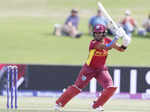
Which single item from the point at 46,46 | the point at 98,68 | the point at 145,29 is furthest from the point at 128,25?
the point at 98,68

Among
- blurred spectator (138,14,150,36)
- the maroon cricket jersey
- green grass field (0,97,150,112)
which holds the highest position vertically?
the maroon cricket jersey

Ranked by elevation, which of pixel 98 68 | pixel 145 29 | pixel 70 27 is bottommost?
pixel 145 29

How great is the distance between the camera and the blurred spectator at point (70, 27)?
20141 mm

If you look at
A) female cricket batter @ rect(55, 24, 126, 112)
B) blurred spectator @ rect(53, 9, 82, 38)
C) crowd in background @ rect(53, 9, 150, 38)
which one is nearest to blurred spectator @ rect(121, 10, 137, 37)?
crowd in background @ rect(53, 9, 150, 38)

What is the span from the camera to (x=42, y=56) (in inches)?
715

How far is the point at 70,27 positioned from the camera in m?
20.1

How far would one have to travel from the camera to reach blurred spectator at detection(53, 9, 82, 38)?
20.1 m

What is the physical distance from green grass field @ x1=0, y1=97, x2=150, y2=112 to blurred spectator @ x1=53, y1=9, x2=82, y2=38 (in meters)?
7.36

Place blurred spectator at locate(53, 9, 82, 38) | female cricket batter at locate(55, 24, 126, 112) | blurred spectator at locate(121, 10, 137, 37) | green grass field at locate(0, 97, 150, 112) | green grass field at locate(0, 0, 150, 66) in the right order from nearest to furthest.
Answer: female cricket batter at locate(55, 24, 126, 112)
green grass field at locate(0, 97, 150, 112)
green grass field at locate(0, 0, 150, 66)
blurred spectator at locate(53, 9, 82, 38)
blurred spectator at locate(121, 10, 137, 37)

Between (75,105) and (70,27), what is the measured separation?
8.50 metres

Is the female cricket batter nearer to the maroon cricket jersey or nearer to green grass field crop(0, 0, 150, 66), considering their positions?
the maroon cricket jersey

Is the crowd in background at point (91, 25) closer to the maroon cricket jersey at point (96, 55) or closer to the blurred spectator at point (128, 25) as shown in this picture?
the blurred spectator at point (128, 25)

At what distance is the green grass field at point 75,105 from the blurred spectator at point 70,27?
7360 millimetres

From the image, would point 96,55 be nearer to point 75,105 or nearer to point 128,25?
point 75,105
